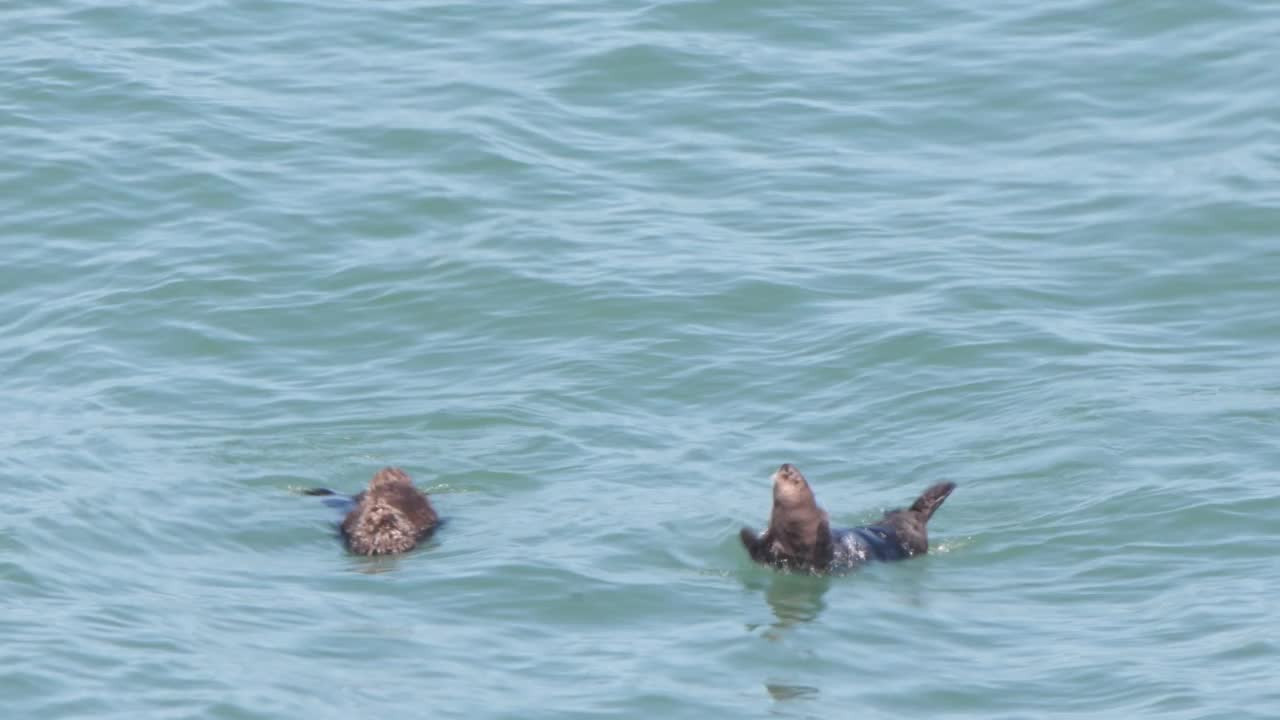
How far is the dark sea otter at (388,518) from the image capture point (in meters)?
10.7

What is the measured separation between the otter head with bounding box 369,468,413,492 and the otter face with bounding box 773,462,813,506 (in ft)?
6.48

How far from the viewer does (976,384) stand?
1312 cm

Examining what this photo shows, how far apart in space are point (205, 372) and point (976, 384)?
4.85m

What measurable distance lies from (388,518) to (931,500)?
2.74m

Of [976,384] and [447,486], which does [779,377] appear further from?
[447,486]

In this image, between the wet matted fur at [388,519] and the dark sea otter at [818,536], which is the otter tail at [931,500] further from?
the wet matted fur at [388,519]

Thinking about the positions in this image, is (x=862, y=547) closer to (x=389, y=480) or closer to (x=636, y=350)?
(x=389, y=480)

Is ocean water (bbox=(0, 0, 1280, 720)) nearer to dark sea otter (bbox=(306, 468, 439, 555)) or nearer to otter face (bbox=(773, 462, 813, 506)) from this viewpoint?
dark sea otter (bbox=(306, 468, 439, 555))

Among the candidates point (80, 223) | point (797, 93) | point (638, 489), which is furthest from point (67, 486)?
point (797, 93)

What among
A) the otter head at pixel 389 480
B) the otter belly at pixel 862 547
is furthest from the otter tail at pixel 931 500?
the otter head at pixel 389 480

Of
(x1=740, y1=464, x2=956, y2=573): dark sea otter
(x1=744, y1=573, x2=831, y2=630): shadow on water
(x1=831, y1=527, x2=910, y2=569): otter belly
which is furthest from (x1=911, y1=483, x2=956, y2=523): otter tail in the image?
(x1=744, y1=573, x2=831, y2=630): shadow on water

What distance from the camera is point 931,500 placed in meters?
10.9

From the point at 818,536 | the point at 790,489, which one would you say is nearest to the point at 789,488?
the point at 790,489

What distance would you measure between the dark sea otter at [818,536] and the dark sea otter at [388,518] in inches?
66.0
